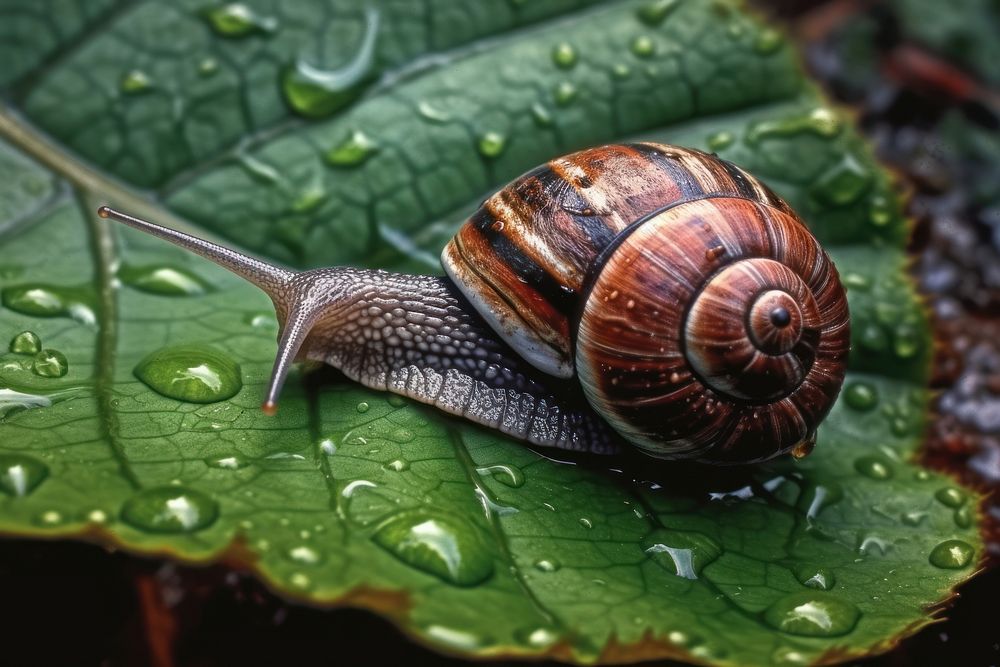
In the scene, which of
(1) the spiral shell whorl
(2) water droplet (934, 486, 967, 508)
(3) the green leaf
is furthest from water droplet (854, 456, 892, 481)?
(1) the spiral shell whorl

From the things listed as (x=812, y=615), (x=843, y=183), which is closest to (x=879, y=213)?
(x=843, y=183)

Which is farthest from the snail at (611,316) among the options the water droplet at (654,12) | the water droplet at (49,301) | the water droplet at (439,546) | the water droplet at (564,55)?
the water droplet at (654,12)

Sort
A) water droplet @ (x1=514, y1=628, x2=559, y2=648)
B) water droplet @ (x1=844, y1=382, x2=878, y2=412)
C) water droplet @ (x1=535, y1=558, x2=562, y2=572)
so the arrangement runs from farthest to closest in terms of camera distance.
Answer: water droplet @ (x1=844, y1=382, x2=878, y2=412) → water droplet @ (x1=535, y1=558, x2=562, y2=572) → water droplet @ (x1=514, y1=628, x2=559, y2=648)

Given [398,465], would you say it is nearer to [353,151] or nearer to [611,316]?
[611,316]

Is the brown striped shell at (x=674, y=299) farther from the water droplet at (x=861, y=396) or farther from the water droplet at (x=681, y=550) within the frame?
the water droplet at (x=861, y=396)

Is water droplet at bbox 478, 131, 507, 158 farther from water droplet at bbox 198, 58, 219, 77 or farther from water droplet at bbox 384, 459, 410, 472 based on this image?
water droplet at bbox 384, 459, 410, 472

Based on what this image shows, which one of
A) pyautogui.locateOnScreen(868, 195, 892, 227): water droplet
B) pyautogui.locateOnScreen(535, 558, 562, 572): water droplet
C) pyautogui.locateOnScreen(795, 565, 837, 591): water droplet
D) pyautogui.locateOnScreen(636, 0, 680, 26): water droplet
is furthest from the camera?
pyautogui.locateOnScreen(636, 0, 680, 26): water droplet

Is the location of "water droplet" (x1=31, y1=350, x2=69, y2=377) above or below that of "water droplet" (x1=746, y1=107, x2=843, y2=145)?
below

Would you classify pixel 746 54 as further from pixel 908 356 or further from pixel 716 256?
pixel 716 256
